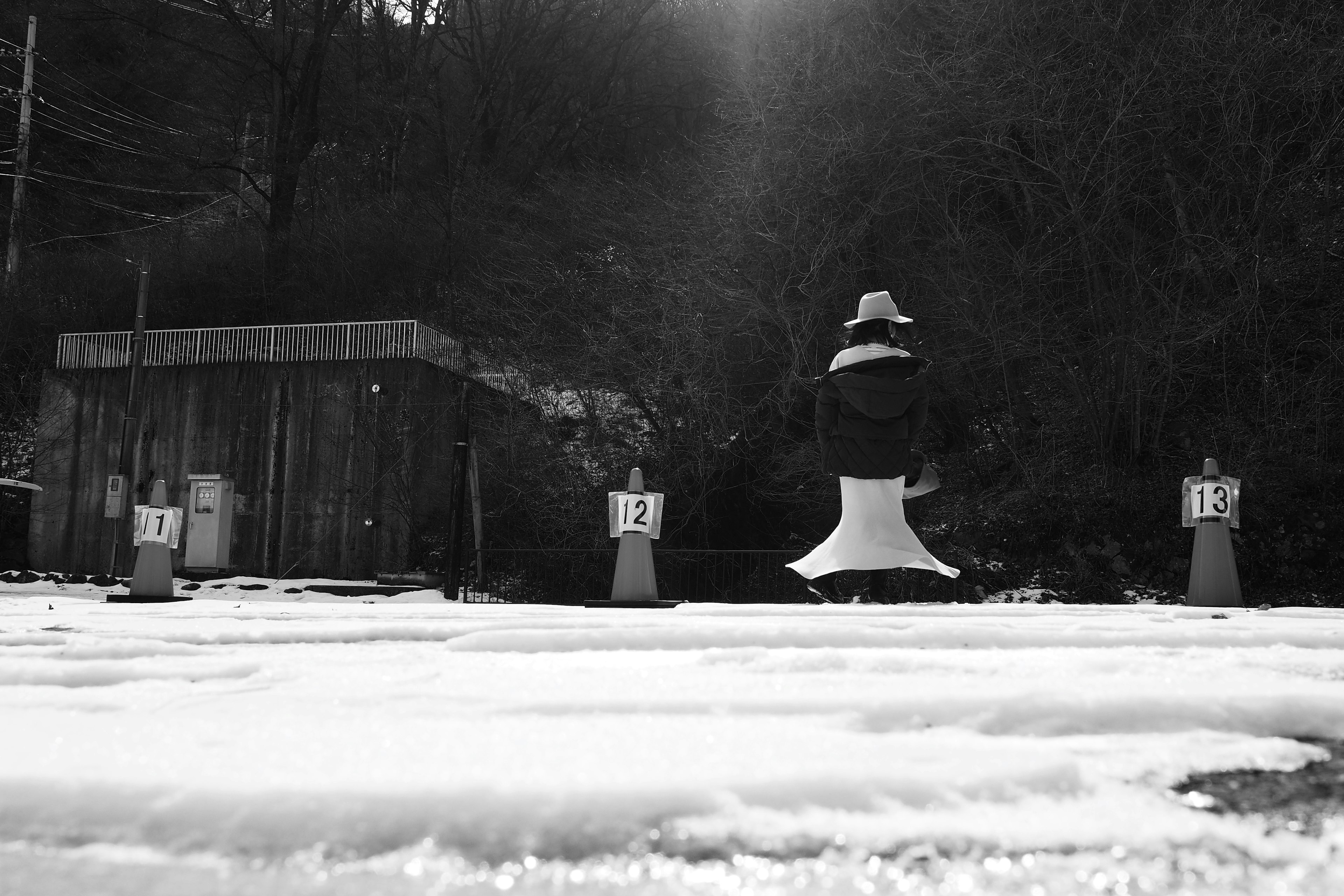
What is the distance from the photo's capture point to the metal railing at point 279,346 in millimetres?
25344

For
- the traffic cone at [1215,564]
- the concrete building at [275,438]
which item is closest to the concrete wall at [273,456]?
the concrete building at [275,438]

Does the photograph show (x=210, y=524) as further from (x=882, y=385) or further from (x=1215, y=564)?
(x=1215, y=564)

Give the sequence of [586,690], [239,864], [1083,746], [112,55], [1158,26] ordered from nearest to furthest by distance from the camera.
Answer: [239,864]
[1083,746]
[586,690]
[1158,26]
[112,55]

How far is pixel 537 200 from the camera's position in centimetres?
2573

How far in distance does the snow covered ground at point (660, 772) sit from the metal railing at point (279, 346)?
21.2 metres

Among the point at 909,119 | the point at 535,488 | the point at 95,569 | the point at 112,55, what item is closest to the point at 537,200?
the point at 535,488

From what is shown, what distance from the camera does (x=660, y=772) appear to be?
1.43 m

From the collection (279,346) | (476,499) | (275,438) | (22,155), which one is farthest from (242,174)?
(476,499)

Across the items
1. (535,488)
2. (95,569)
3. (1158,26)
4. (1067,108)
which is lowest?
(95,569)

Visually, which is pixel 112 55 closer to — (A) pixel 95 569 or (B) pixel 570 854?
(A) pixel 95 569

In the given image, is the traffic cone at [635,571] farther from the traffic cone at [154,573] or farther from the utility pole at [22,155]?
the utility pole at [22,155]

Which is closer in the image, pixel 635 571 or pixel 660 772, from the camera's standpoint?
pixel 660 772

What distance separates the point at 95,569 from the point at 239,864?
1113 inches

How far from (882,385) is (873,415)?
0.67 ft
